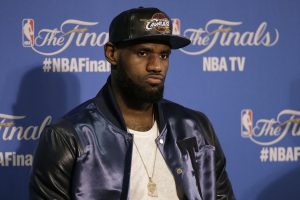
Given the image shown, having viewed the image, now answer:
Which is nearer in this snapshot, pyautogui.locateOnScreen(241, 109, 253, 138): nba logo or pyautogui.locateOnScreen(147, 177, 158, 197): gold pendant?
pyautogui.locateOnScreen(147, 177, 158, 197): gold pendant

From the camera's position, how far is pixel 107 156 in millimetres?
1128

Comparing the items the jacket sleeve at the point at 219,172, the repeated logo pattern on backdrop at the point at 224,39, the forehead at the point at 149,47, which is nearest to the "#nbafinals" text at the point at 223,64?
the repeated logo pattern on backdrop at the point at 224,39

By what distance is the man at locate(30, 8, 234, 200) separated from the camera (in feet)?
3.62

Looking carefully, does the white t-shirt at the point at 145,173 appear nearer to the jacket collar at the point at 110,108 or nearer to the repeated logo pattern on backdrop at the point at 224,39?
the jacket collar at the point at 110,108

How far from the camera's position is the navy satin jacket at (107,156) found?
3.60ft

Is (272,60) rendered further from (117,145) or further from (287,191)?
(117,145)

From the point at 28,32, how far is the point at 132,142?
2.40 feet

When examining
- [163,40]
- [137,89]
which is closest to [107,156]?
[137,89]

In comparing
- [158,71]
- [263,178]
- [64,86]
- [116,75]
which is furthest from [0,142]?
[263,178]

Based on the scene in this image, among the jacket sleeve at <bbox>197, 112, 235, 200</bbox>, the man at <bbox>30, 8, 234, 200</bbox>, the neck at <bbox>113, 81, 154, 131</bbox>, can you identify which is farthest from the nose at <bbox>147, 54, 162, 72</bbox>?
the jacket sleeve at <bbox>197, 112, 235, 200</bbox>

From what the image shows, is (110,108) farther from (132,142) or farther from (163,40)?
(163,40)

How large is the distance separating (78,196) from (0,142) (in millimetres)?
704

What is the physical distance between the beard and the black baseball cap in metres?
0.08

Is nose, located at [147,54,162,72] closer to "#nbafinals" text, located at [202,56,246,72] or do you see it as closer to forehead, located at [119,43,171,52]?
forehead, located at [119,43,171,52]
